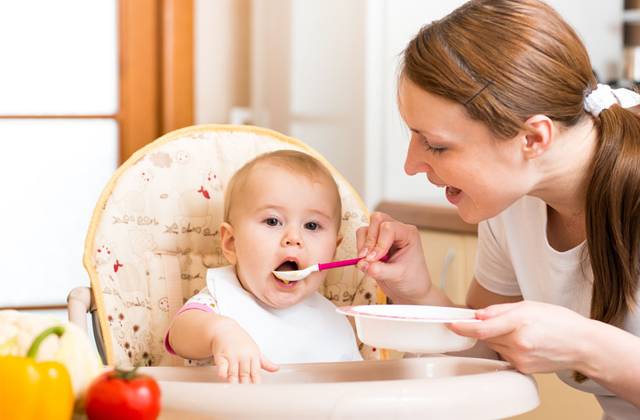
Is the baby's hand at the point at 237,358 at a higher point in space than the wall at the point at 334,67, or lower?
lower

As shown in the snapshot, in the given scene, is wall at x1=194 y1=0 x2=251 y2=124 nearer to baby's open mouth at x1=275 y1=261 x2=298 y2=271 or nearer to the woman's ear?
baby's open mouth at x1=275 y1=261 x2=298 y2=271

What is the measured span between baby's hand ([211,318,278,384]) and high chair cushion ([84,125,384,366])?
305 mm

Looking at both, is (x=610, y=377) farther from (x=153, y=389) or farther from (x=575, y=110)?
(x=153, y=389)

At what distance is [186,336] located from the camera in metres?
1.52

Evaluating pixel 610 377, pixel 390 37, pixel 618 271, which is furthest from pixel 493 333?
pixel 390 37

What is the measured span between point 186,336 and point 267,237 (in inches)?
7.8

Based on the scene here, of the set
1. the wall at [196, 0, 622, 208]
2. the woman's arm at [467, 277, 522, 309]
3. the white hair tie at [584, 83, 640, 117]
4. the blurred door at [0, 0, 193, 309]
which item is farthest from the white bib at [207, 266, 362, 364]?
the blurred door at [0, 0, 193, 309]

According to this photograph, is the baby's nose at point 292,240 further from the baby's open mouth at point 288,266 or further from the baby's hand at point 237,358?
the baby's hand at point 237,358

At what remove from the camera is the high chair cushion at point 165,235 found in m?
1.71

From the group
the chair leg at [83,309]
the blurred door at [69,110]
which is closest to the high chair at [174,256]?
the chair leg at [83,309]

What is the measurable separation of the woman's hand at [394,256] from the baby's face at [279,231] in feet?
0.24

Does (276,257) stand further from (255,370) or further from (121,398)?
(121,398)

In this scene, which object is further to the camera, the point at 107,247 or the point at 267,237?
the point at 107,247

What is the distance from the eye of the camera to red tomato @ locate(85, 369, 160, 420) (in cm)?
102
